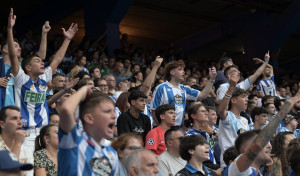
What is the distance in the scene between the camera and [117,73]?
10711mm

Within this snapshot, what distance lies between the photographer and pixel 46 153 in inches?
177

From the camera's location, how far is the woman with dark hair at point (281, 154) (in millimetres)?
4773

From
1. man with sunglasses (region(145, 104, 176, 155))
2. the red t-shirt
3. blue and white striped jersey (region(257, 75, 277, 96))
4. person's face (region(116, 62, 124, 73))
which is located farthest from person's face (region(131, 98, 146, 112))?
blue and white striped jersey (region(257, 75, 277, 96))

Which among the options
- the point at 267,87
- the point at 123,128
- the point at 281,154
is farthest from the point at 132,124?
the point at 267,87

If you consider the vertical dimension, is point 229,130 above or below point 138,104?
below

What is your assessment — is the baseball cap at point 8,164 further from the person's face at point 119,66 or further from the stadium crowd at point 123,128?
the person's face at point 119,66

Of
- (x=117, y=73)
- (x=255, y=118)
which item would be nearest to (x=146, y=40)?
(x=117, y=73)

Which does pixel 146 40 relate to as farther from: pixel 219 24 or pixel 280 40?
pixel 280 40

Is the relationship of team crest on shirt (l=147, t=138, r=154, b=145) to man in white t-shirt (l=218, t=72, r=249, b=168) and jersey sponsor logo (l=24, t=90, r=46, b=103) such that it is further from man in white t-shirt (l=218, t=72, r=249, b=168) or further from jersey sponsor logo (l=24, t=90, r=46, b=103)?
jersey sponsor logo (l=24, t=90, r=46, b=103)

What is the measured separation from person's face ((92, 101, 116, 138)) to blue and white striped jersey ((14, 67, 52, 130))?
2913mm

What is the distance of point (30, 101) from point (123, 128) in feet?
4.33

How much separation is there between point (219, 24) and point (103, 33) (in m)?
7.15

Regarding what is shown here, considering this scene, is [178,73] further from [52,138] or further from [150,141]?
[52,138]

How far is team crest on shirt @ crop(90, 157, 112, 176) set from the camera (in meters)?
2.87
